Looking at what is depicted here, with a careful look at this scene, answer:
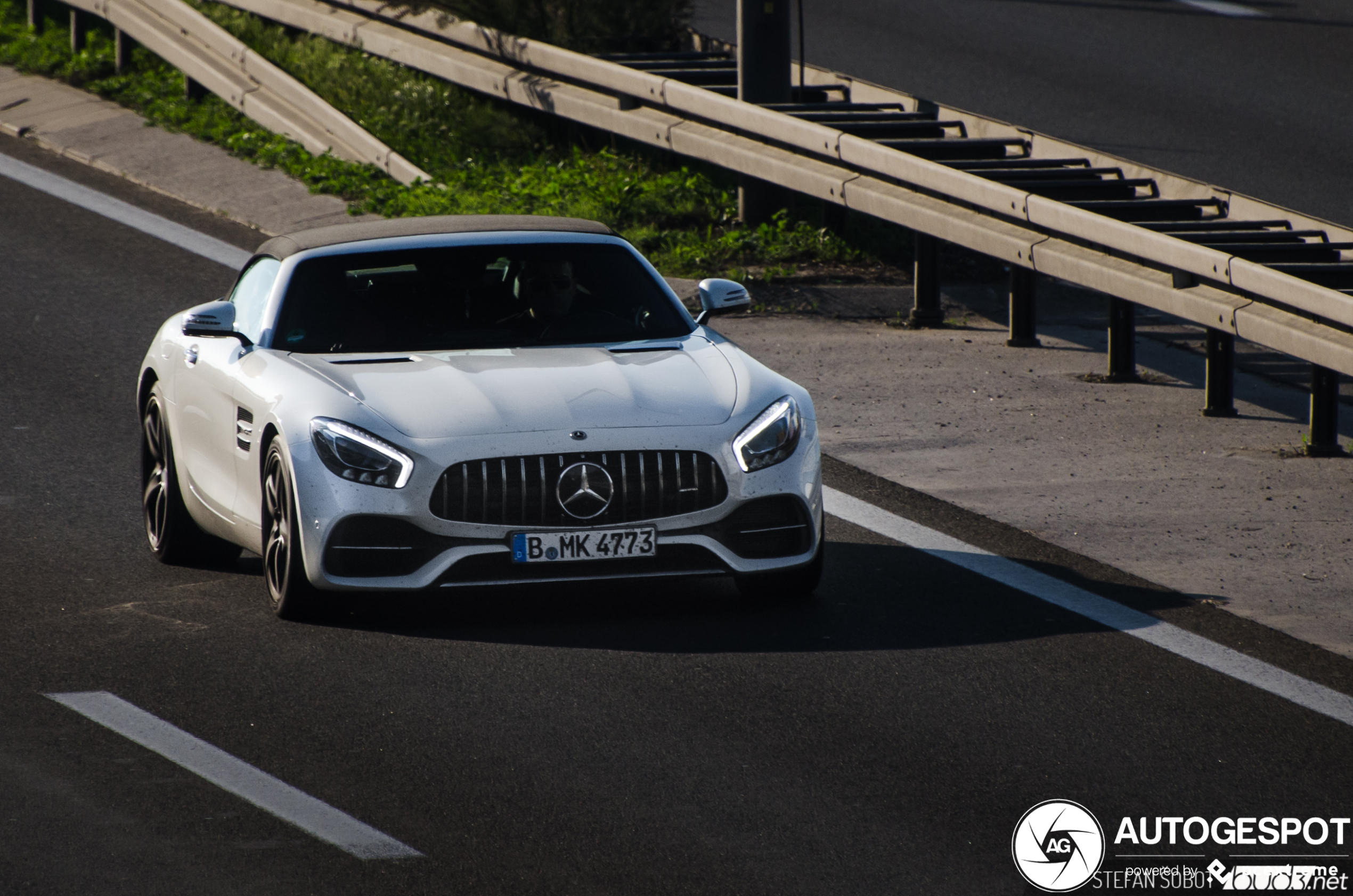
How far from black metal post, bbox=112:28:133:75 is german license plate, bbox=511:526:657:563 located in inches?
548

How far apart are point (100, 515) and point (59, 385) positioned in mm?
2793

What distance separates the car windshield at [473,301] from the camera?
827cm

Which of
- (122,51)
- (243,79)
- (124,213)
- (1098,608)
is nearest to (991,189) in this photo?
(1098,608)

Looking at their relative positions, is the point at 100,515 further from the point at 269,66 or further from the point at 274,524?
the point at 269,66

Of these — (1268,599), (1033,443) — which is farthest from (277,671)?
(1033,443)

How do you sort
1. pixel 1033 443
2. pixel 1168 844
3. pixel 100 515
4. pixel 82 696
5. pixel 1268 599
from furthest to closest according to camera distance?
1. pixel 1033 443
2. pixel 100 515
3. pixel 1268 599
4. pixel 82 696
5. pixel 1168 844

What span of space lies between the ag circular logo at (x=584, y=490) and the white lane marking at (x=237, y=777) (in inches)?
63.7

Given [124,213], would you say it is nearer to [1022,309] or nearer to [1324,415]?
[1022,309]

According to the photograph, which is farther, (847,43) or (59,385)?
(847,43)

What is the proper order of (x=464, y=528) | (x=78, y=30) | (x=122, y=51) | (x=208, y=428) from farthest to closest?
1. (x=78, y=30)
2. (x=122, y=51)
3. (x=208, y=428)
4. (x=464, y=528)

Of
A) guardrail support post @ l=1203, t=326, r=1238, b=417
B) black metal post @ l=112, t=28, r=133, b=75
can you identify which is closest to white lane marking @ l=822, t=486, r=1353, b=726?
guardrail support post @ l=1203, t=326, r=1238, b=417

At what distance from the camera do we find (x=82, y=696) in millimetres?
6668

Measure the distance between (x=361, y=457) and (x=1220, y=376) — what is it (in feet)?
17.5

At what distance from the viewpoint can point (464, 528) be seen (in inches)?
287
